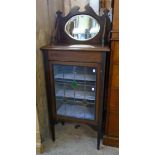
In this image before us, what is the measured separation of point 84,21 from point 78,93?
2.20 ft

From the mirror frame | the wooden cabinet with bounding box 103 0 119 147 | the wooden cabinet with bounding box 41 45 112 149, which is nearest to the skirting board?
the wooden cabinet with bounding box 103 0 119 147

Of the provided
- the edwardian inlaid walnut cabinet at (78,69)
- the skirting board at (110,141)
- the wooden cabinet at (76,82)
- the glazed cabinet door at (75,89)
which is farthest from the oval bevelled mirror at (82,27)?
the skirting board at (110,141)

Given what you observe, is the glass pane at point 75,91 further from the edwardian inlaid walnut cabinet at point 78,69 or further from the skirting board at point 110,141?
the skirting board at point 110,141

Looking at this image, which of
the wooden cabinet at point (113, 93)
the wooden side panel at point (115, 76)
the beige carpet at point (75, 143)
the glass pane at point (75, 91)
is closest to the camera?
the wooden cabinet at point (113, 93)

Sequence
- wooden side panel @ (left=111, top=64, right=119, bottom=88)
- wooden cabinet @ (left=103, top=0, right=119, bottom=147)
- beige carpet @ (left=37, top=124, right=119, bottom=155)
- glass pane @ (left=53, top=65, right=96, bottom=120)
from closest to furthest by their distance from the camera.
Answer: wooden cabinet @ (left=103, top=0, right=119, bottom=147)
wooden side panel @ (left=111, top=64, right=119, bottom=88)
glass pane @ (left=53, top=65, right=96, bottom=120)
beige carpet @ (left=37, top=124, right=119, bottom=155)

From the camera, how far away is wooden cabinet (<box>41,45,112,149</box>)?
151 centimetres

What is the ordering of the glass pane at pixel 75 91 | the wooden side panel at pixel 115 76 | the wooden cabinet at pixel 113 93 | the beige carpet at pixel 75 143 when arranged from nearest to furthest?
the wooden cabinet at pixel 113 93
the wooden side panel at pixel 115 76
the glass pane at pixel 75 91
the beige carpet at pixel 75 143

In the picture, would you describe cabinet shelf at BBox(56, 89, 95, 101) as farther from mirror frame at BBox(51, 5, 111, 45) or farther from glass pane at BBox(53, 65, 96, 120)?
mirror frame at BBox(51, 5, 111, 45)

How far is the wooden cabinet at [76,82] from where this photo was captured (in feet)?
4.95
